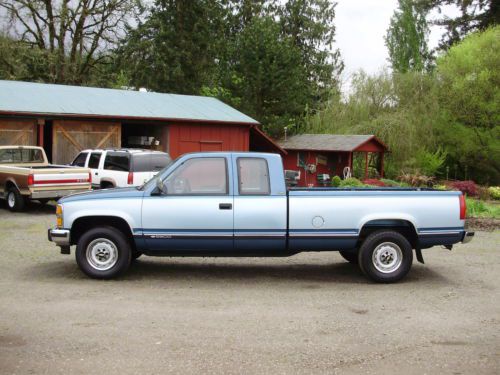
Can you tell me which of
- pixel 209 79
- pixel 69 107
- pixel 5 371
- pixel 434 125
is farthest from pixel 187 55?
pixel 5 371

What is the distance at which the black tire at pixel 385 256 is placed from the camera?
9.24 m

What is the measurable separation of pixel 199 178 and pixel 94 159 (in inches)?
475

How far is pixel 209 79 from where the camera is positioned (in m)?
50.6

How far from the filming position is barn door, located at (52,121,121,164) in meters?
24.4

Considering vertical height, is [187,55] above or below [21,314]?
above

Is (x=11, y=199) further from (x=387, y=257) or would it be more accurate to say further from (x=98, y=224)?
(x=387, y=257)

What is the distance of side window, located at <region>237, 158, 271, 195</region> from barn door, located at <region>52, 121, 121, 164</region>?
16574 mm

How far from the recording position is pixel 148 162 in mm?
19297

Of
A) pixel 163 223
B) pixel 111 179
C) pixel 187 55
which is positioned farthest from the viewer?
pixel 187 55

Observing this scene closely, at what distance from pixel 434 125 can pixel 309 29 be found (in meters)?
24.3

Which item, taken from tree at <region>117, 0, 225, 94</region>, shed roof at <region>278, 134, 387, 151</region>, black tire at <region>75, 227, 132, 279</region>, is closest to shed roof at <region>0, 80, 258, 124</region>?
shed roof at <region>278, 134, 387, 151</region>

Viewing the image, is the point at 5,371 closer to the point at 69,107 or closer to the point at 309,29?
the point at 69,107

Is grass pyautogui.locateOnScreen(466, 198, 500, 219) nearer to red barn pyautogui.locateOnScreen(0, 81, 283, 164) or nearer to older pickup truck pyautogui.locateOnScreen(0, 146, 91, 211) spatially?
older pickup truck pyautogui.locateOnScreen(0, 146, 91, 211)

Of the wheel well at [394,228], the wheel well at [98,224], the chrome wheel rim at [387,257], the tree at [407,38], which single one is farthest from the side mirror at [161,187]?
the tree at [407,38]
